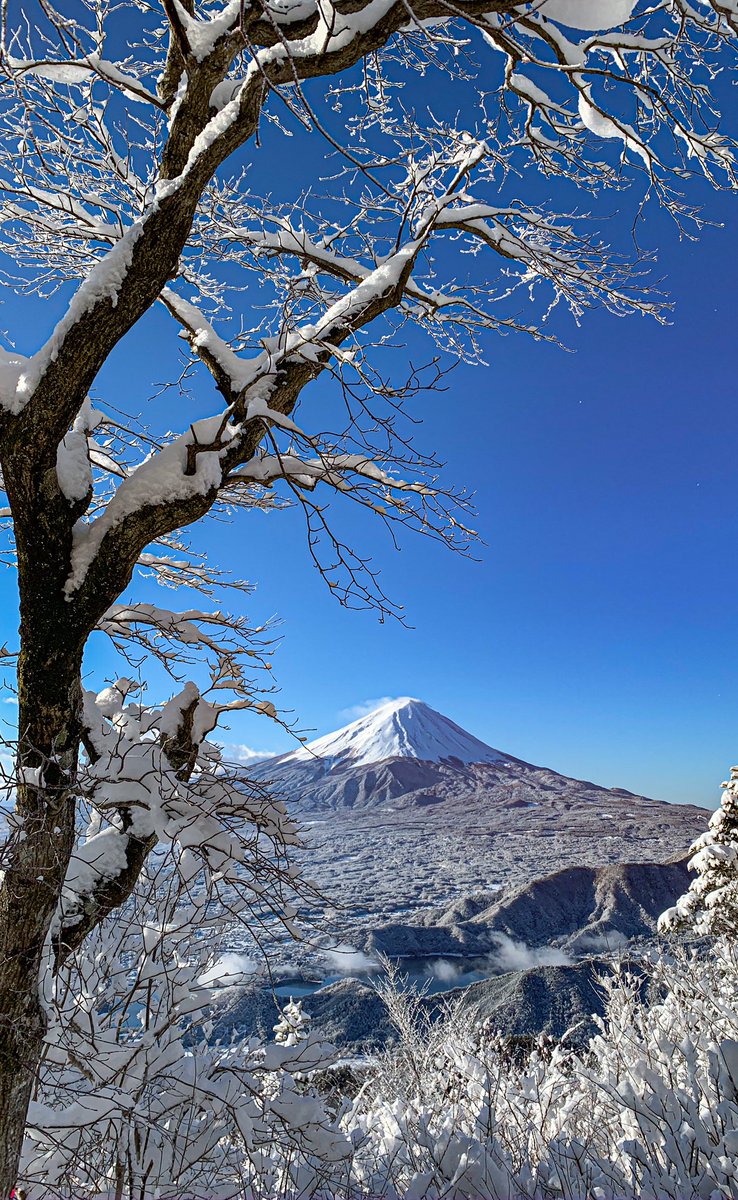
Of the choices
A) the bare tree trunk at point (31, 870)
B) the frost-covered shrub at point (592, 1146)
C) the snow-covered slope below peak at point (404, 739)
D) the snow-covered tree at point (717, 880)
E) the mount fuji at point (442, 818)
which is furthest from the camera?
the snow-covered slope below peak at point (404, 739)

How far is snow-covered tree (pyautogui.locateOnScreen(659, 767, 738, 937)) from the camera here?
12125 mm

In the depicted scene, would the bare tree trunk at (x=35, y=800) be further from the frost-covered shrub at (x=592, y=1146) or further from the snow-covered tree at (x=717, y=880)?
the snow-covered tree at (x=717, y=880)

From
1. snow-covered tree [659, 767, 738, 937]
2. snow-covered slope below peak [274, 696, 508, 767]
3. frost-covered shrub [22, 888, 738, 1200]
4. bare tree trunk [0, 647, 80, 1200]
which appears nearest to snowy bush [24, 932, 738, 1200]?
frost-covered shrub [22, 888, 738, 1200]

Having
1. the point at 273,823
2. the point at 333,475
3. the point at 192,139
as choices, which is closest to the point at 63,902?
the point at 273,823

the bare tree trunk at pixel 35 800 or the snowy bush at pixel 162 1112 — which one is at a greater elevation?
the bare tree trunk at pixel 35 800

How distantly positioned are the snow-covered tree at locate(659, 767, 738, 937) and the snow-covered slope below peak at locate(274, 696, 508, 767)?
13827 centimetres

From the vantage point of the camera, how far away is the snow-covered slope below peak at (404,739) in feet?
Result: 514

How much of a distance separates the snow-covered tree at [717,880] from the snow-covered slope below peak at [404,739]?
13827 centimetres

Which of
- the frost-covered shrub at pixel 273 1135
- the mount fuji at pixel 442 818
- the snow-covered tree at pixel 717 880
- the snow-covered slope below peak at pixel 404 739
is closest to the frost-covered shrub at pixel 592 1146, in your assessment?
the frost-covered shrub at pixel 273 1135

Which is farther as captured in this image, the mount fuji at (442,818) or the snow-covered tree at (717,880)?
the mount fuji at (442,818)

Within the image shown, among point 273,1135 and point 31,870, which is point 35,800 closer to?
point 31,870

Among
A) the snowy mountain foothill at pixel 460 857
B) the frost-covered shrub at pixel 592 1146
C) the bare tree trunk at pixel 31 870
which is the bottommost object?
the snowy mountain foothill at pixel 460 857

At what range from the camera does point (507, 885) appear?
3745 inches

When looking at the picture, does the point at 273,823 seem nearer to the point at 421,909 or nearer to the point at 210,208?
the point at 210,208
